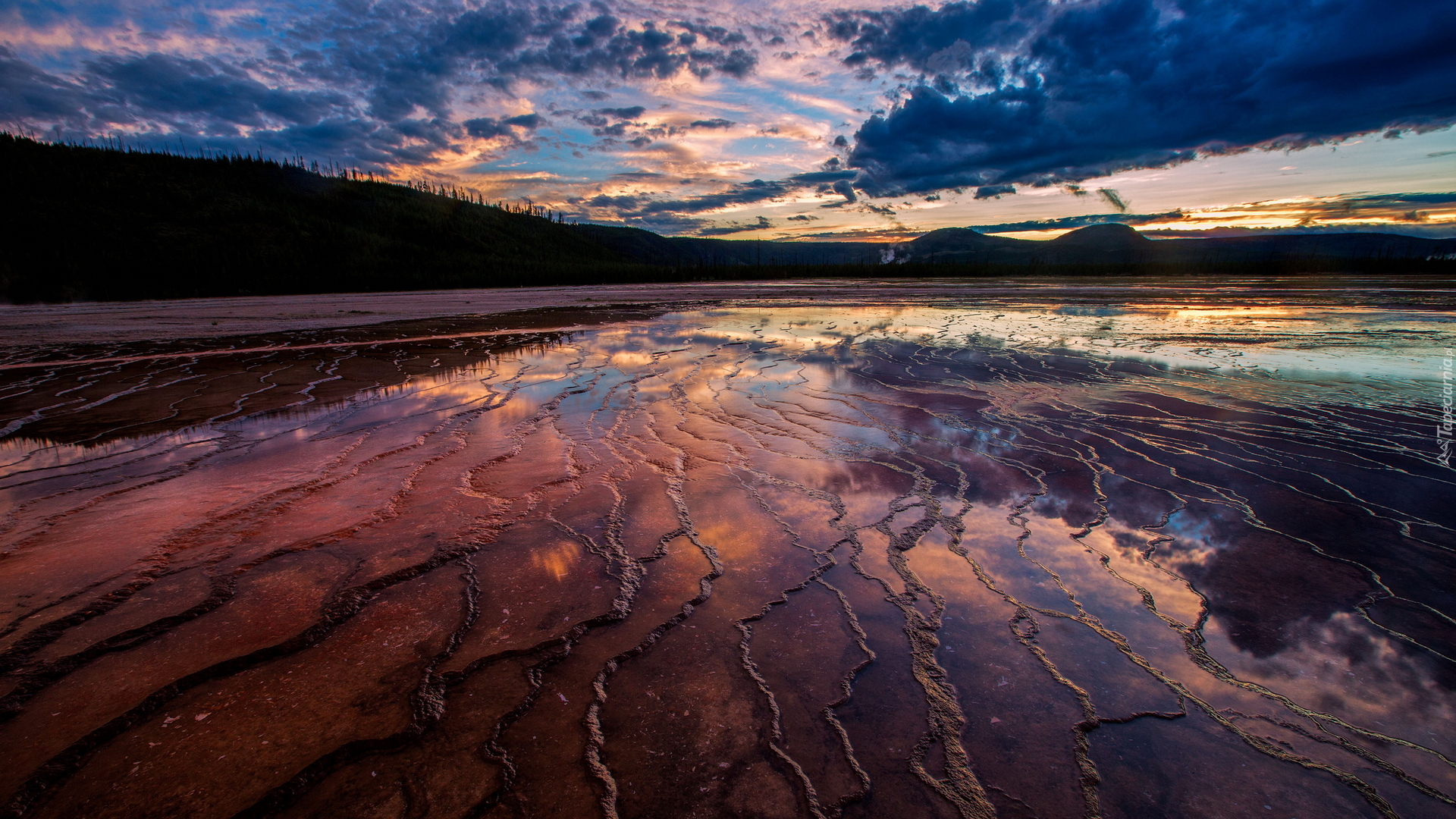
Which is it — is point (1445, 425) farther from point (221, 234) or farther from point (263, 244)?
point (221, 234)

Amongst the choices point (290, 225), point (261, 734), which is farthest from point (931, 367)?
point (290, 225)

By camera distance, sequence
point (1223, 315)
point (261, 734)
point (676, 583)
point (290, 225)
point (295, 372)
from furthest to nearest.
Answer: point (290, 225) → point (1223, 315) → point (295, 372) → point (676, 583) → point (261, 734)

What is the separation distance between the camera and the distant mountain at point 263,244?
3588 centimetres

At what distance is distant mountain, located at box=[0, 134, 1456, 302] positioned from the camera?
35.9 meters

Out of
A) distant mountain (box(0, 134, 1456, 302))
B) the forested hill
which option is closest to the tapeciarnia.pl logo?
distant mountain (box(0, 134, 1456, 302))

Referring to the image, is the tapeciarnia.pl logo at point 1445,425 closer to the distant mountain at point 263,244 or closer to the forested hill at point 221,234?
the distant mountain at point 263,244

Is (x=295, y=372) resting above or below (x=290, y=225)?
below

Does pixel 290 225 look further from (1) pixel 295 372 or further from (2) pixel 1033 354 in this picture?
(2) pixel 1033 354

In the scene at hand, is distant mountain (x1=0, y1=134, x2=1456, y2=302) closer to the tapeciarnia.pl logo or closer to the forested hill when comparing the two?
the forested hill

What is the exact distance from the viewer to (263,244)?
54562 millimetres

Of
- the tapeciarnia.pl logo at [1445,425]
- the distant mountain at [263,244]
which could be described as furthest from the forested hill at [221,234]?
the tapeciarnia.pl logo at [1445,425]

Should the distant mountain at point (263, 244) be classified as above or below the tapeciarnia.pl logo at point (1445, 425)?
above

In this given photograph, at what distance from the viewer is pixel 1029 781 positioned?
4.87ft

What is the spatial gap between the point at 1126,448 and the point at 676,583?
377 cm
